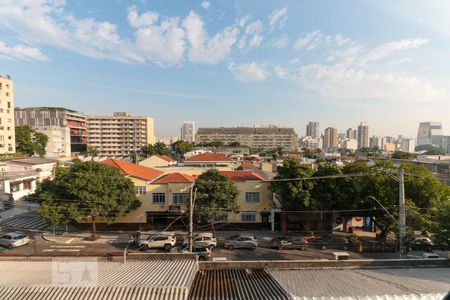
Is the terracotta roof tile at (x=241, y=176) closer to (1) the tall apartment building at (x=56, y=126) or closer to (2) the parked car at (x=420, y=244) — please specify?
(2) the parked car at (x=420, y=244)

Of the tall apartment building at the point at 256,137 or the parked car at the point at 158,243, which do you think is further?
the tall apartment building at the point at 256,137

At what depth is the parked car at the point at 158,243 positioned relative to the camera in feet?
74.6

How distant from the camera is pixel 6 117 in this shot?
59094 mm

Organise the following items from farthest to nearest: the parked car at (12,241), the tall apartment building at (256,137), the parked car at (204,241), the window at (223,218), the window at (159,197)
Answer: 1. the tall apartment building at (256,137)
2. the window at (159,197)
3. the window at (223,218)
4. the parked car at (12,241)
5. the parked car at (204,241)

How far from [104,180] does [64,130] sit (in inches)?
2860

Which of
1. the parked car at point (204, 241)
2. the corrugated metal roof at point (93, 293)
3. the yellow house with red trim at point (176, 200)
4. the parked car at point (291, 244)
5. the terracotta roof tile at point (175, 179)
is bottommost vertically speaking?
the parked car at point (291, 244)

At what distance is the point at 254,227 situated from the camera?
28.9m

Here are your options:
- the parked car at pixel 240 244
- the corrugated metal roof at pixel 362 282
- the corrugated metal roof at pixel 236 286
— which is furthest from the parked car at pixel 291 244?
the corrugated metal roof at pixel 236 286

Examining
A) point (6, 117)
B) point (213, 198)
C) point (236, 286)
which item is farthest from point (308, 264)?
point (6, 117)

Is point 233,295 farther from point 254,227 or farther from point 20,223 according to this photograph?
point 20,223

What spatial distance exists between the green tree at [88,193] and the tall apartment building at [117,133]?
90.5 meters

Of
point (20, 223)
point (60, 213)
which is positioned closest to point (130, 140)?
point (20, 223)

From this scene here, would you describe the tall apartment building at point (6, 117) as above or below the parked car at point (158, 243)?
above

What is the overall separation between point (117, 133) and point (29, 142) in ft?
157
